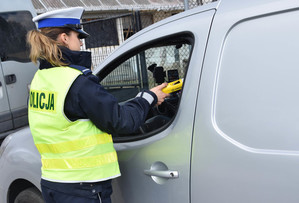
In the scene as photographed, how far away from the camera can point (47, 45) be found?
1.75m

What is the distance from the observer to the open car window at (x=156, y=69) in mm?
1966

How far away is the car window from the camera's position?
5320mm

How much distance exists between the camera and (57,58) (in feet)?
5.73

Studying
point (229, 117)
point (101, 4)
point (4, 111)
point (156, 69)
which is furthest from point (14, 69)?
point (101, 4)

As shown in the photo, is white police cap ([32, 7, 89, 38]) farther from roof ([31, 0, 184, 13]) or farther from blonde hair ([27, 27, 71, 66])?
roof ([31, 0, 184, 13])

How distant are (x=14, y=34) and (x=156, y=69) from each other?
12.8 ft

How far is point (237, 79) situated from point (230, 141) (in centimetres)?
26

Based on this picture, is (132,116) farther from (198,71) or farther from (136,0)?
(136,0)

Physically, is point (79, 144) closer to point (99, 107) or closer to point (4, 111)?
point (99, 107)

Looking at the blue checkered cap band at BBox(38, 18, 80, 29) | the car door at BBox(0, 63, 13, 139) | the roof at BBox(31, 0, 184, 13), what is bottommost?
the car door at BBox(0, 63, 13, 139)

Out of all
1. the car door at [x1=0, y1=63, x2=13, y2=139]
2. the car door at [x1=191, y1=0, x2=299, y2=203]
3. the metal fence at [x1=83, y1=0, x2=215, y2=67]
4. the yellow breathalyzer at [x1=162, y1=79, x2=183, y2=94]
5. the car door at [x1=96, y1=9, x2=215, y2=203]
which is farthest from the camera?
the metal fence at [x1=83, y1=0, x2=215, y2=67]

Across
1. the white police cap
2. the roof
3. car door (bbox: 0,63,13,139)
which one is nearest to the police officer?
the white police cap

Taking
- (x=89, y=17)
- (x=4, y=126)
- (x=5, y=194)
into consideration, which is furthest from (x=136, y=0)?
(x=5, y=194)

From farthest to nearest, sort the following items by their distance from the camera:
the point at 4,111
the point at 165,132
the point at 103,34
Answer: the point at 103,34 < the point at 4,111 < the point at 165,132
